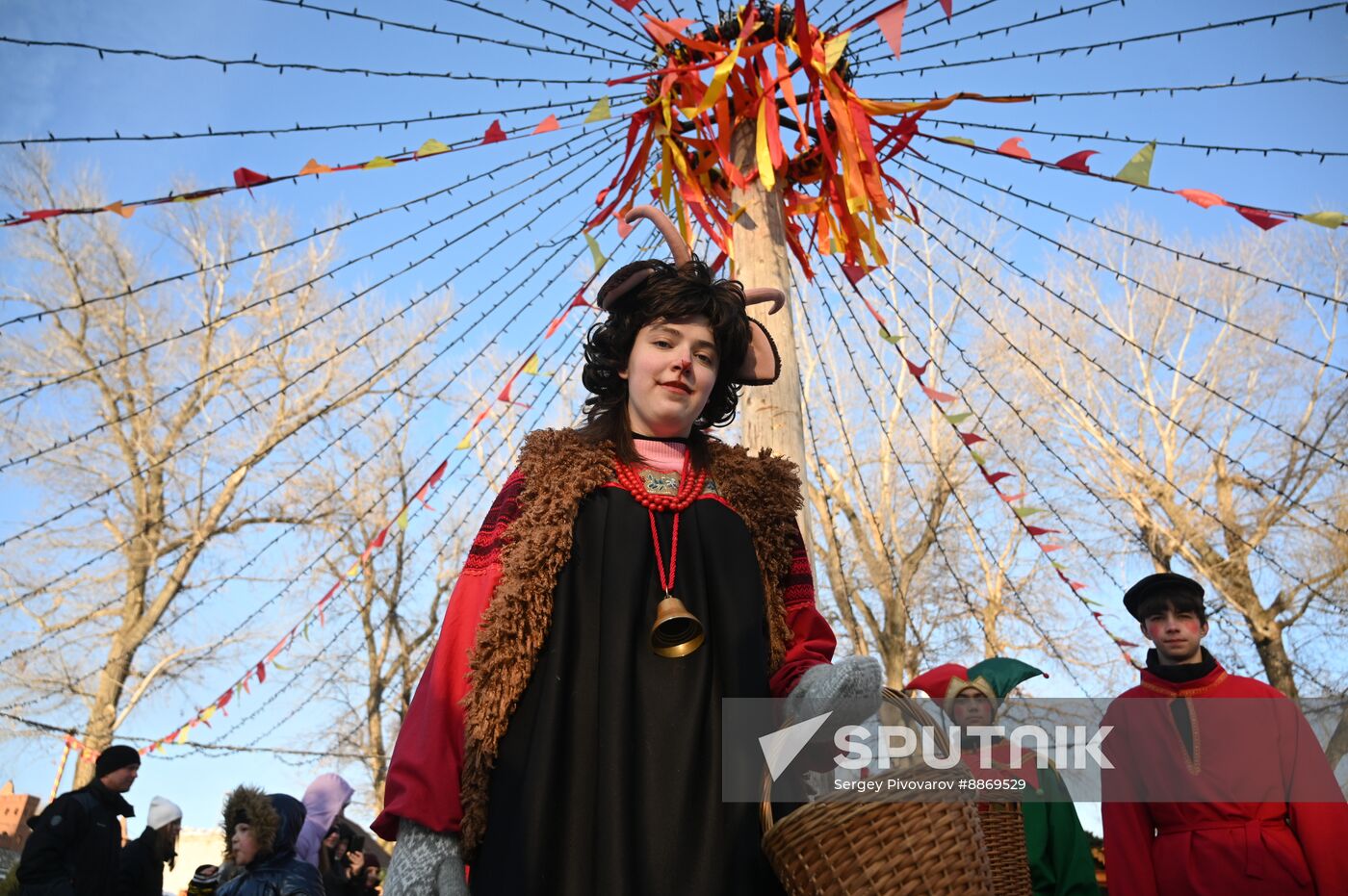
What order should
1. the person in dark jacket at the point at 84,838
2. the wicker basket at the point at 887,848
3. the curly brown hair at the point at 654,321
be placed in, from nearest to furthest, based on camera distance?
the wicker basket at the point at 887,848 → the curly brown hair at the point at 654,321 → the person in dark jacket at the point at 84,838

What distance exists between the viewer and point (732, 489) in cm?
218

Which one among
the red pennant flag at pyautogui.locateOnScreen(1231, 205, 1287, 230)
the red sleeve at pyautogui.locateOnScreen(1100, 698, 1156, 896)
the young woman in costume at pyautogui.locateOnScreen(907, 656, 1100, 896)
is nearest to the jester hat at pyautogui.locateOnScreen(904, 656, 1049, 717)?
the young woman in costume at pyautogui.locateOnScreen(907, 656, 1100, 896)

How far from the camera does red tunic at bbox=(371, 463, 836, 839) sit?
179 centimetres

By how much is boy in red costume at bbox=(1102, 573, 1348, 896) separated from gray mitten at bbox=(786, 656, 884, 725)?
6.42 ft

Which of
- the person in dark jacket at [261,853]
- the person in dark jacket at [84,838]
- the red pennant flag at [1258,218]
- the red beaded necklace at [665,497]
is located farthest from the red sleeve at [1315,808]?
the person in dark jacket at [84,838]

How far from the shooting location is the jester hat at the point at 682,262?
91.1 inches

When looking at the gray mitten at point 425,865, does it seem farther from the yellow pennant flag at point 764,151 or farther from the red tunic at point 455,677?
the yellow pennant flag at point 764,151

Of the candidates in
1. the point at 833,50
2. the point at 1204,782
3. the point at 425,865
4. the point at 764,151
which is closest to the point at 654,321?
the point at 425,865

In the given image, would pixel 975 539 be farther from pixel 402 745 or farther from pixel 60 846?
pixel 402 745

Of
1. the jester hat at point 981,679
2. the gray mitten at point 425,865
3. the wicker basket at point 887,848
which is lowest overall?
the gray mitten at point 425,865

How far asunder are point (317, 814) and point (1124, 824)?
369 cm

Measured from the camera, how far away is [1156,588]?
362 centimetres

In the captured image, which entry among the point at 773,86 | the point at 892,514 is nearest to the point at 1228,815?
the point at 773,86

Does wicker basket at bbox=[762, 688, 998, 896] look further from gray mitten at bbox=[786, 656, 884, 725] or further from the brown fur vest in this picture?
the brown fur vest
